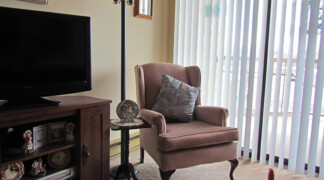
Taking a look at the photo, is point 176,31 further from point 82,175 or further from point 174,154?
point 82,175

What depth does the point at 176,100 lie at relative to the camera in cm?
233

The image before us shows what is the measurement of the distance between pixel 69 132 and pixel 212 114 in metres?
1.21

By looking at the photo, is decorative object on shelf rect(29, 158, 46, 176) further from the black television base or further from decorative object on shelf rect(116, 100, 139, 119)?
decorative object on shelf rect(116, 100, 139, 119)

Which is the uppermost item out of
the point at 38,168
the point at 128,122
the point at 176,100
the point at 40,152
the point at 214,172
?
the point at 176,100

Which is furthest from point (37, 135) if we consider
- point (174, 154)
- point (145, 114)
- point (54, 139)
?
point (174, 154)

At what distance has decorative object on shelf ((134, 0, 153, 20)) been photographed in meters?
2.76

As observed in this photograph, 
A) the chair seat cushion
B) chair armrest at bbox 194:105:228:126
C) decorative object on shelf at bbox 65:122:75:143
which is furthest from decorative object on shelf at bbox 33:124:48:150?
chair armrest at bbox 194:105:228:126

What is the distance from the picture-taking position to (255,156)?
259cm

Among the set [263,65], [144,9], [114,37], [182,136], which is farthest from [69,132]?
[263,65]

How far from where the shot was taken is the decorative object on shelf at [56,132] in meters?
1.75

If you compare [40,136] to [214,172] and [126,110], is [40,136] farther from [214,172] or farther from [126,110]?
[214,172]

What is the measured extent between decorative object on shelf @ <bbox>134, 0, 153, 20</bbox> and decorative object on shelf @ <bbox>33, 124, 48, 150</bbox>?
5.27 ft

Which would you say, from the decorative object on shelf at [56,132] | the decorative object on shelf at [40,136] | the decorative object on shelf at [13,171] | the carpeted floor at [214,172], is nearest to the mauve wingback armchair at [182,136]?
the carpeted floor at [214,172]

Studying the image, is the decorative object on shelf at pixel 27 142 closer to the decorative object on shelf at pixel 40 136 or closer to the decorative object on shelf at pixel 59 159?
the decorative object on shelf at pixel 40 136
